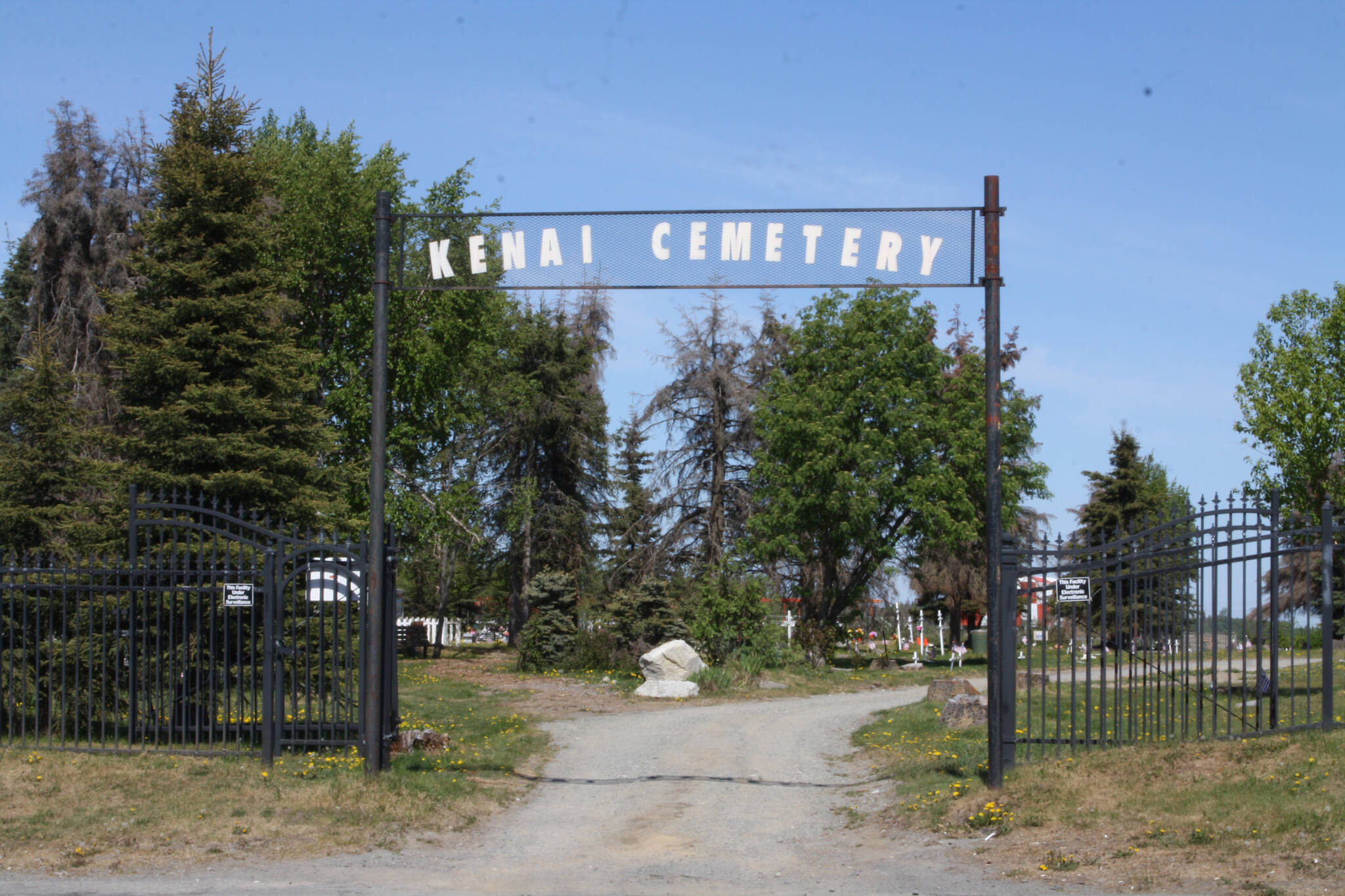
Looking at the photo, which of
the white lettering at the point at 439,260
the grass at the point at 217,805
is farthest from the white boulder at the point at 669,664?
the white lettering at the point at 439,260

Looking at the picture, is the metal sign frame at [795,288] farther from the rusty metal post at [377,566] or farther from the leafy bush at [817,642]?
the leafy bush at [817,642]

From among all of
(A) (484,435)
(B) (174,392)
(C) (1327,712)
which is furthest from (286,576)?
(A) (484,435)

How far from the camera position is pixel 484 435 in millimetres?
43469

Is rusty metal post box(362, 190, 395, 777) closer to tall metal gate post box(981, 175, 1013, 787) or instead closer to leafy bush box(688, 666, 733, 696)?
tall metal gate post box(981, 175, 1013, 787)

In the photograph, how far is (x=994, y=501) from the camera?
34.3 ft

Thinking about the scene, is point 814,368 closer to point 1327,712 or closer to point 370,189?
point 370,189

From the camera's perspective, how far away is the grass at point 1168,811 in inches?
300

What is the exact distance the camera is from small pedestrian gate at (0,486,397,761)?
11367mm

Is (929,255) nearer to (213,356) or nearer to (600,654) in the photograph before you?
(213,356)

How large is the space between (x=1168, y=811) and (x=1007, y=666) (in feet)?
6.20

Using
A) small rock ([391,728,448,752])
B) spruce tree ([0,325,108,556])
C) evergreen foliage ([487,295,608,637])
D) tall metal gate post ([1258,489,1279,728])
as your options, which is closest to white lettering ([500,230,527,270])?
small rock ([391,728,448,752])

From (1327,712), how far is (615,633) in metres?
21.0

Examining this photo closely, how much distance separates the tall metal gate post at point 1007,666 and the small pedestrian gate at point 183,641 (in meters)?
5.99

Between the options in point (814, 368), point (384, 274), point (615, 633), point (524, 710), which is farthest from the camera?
point (814, 368)
